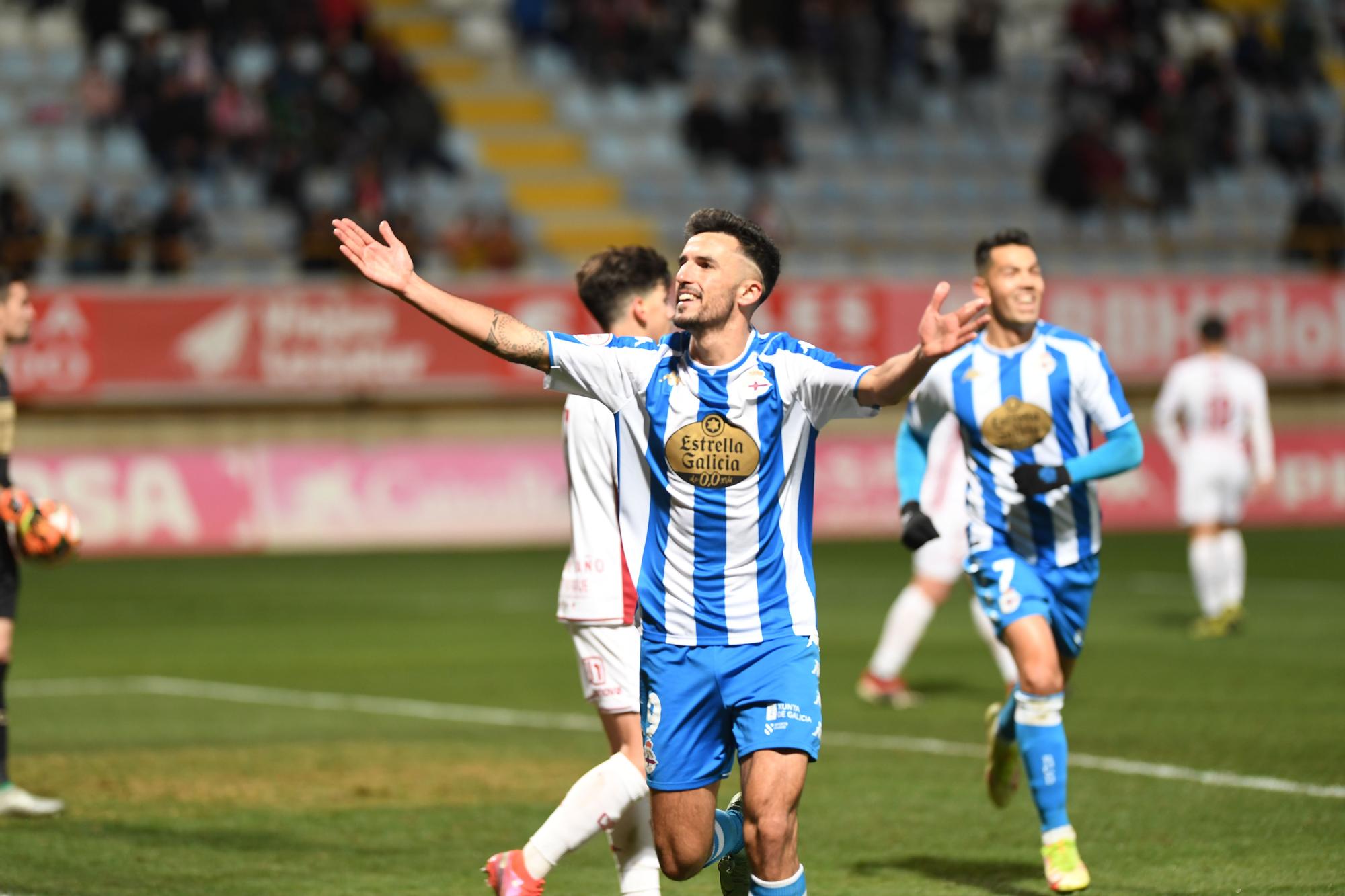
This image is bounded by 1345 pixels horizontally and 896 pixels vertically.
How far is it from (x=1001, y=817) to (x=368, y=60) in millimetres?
19254

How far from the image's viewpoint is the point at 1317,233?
27562 mm

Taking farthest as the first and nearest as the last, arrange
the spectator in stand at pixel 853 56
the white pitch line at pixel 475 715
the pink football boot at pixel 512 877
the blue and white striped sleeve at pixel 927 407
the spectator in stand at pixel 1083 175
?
the spectator in stand at pixel 853 56
the spectator in stand at pixel 1083 175
the white pitch line at pixel 475 715
the blue and white striped sleeve at pixel 927 407
the pink football boot at pixel 512 877

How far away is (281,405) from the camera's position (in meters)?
24.2

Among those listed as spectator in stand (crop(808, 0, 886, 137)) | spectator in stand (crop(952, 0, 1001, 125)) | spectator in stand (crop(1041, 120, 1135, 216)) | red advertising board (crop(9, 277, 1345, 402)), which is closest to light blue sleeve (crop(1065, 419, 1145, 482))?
red advertising board (crop(9, 277, 1345, 402))

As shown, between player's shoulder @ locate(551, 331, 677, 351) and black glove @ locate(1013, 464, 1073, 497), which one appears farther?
black glove @ locate(1013, 464, 1073, 497)

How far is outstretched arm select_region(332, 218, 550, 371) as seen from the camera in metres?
5.43

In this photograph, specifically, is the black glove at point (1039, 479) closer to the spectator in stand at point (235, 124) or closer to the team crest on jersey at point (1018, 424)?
the team crest on jersey at point (1018, 424)

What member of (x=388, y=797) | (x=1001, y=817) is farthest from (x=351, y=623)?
(x=1001, y=817)

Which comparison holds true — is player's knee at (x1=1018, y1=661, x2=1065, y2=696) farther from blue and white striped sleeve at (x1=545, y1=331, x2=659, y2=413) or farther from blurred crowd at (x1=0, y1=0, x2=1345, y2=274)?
blurred crowd at (x1=0, y1=0, x2=1345, y2=274)

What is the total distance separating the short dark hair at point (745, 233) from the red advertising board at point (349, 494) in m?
16.5

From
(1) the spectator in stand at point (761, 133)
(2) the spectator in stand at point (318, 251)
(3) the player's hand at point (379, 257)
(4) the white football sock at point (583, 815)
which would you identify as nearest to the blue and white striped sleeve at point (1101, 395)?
(4) the white football sock at point (583, 815)

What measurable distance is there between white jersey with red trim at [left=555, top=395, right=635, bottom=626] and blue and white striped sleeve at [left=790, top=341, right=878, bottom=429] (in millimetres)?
921

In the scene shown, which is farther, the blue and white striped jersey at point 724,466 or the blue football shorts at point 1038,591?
the blue football shorts at point 1038,591

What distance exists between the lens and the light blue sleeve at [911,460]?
312 inches
